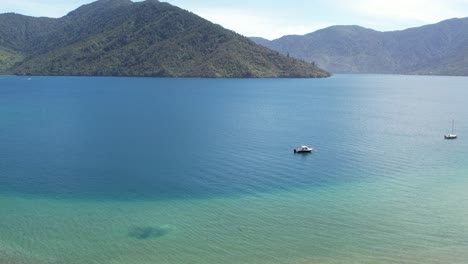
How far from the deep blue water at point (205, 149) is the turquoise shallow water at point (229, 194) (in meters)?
0.37

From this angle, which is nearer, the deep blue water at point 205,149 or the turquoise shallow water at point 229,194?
the turquoise shallow water at point 229,194

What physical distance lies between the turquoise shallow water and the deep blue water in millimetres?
372

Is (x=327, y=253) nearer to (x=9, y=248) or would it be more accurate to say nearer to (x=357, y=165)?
(x=9, y=248)

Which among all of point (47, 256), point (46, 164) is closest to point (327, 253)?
point (47, 256)

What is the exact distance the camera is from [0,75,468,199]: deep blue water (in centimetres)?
6181

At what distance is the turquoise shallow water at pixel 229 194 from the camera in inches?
1599

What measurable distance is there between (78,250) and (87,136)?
61.2 metres

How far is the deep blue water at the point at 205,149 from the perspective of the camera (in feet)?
203

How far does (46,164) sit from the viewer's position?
233ft

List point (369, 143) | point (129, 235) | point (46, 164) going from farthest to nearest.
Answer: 1. point (369, 143)
2. point (46, 164)
3. point (129, 235)

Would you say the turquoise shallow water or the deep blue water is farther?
the deep blue water

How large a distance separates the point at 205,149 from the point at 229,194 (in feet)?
92.9

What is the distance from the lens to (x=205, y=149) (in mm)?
84125

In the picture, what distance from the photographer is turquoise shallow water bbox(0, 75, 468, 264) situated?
1599 inches
